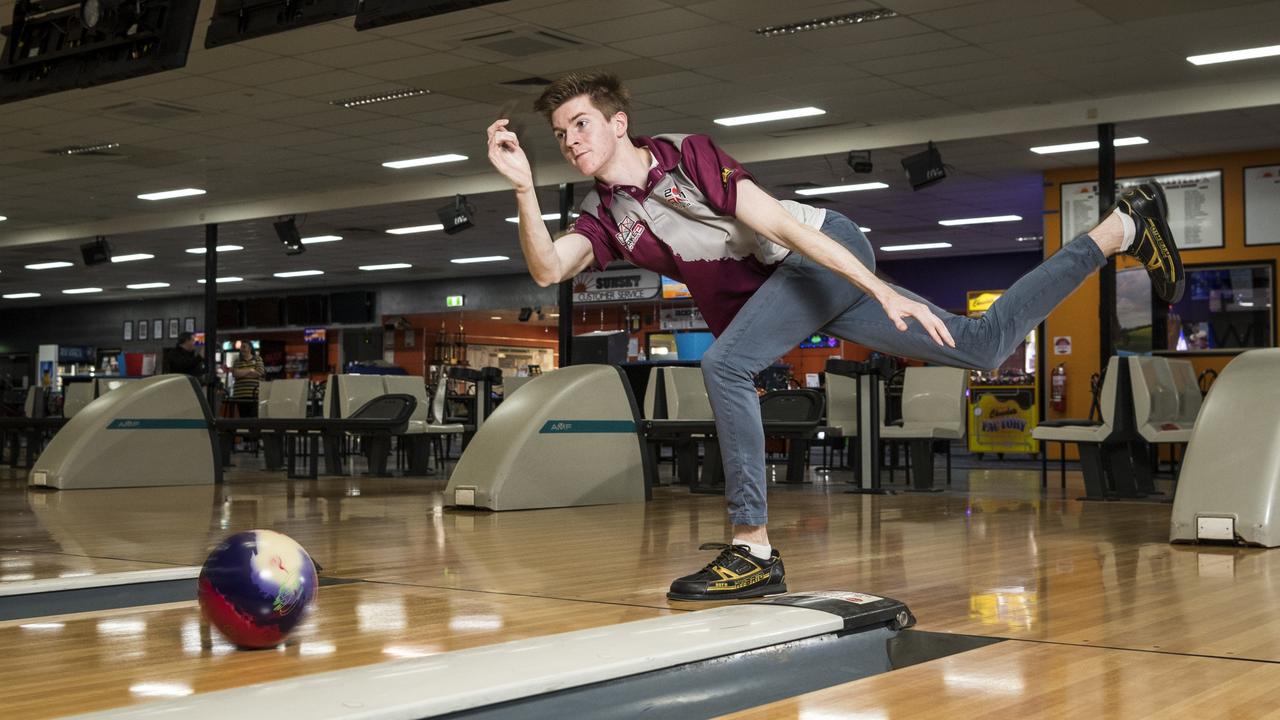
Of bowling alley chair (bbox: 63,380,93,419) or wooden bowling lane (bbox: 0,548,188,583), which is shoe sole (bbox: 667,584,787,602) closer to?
wooden bowling lane (bbox: 0,548,188,583)

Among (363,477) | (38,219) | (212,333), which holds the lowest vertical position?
(363,477)

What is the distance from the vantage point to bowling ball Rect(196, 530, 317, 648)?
7.27ft

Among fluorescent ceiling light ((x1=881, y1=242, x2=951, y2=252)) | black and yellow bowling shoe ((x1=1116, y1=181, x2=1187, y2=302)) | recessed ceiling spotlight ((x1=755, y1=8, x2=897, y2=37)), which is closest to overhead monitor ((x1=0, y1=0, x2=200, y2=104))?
recessed ceiling spotlight ((x1=755, y1=8, x2=897, y2=37))

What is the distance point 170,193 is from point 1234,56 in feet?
36.1

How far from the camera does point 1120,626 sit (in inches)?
100

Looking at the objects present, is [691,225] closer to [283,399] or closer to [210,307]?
[283,399]

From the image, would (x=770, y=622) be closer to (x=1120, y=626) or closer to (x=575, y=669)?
(x=575, y=669)

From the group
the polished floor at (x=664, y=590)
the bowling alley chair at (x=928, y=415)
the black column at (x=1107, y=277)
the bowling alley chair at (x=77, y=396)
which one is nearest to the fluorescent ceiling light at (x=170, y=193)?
the bowling alley chair at (x=77, y=396)

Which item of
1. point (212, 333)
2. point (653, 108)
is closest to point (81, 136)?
point (212, 333)

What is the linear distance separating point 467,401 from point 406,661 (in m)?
10.8

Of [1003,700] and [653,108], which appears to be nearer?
[1003,700]

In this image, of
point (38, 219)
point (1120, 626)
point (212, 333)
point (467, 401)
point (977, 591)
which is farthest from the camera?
point (38, 219)

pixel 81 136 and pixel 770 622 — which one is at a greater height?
pixel 81 136

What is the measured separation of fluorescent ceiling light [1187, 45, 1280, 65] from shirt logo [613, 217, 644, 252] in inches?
294
